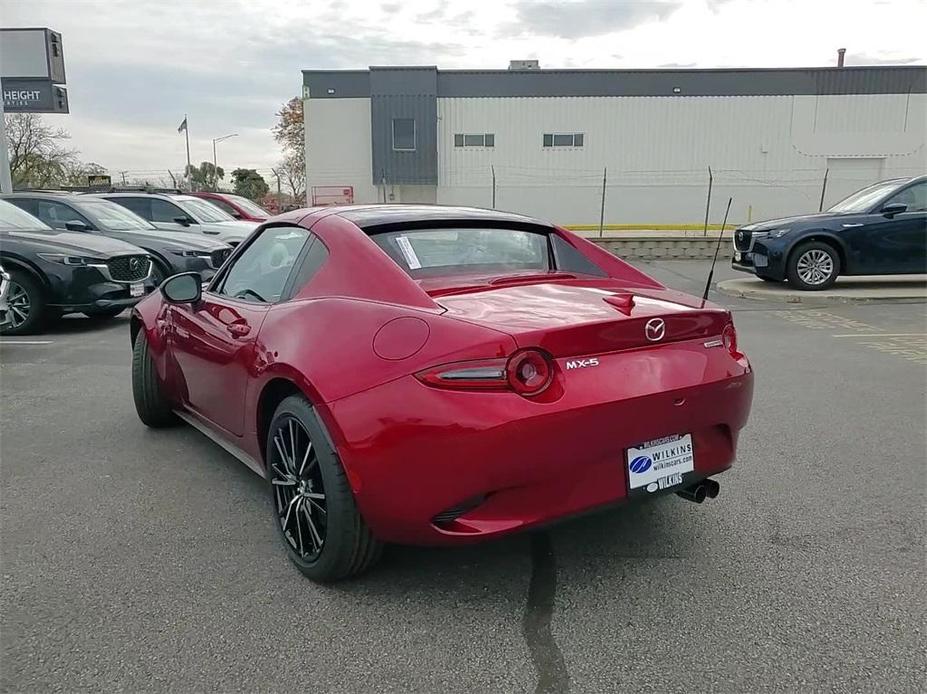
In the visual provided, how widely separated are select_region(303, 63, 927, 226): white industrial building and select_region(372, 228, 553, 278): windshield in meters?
25.6

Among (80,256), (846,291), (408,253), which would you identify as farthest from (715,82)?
(408,253)

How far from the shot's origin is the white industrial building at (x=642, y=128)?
2903cm

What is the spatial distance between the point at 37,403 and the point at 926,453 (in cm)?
611

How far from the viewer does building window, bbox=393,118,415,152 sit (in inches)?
1164

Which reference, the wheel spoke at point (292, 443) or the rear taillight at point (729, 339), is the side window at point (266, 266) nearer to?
the wheel spoke at point (292, 443)

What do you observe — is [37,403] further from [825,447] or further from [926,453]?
[926,453]

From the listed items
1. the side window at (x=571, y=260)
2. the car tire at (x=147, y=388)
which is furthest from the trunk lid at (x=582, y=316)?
the car tire at (x=147, y=388)

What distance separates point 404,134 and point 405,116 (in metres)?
0.71

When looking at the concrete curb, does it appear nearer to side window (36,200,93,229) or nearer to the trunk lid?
the trunk lid

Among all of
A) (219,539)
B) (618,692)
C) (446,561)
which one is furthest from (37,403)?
(618,692)

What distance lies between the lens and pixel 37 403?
545 cm

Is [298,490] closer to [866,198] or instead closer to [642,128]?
[866,198]

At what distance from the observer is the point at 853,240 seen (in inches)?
424

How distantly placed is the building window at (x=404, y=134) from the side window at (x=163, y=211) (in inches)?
695
